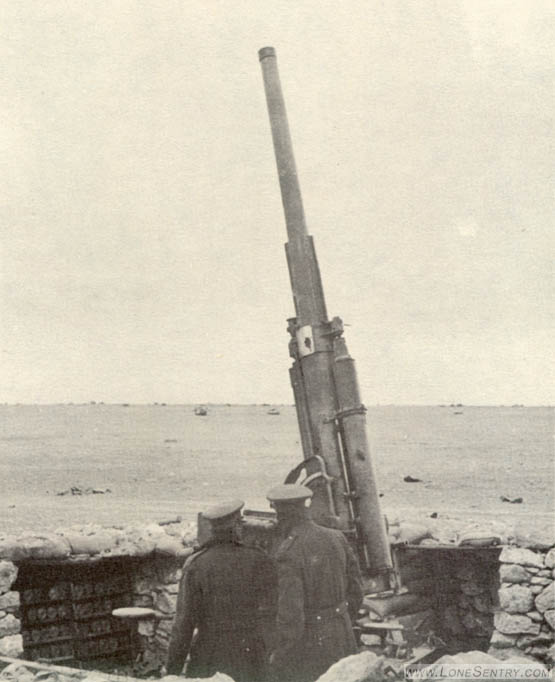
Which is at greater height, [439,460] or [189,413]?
[189,413]

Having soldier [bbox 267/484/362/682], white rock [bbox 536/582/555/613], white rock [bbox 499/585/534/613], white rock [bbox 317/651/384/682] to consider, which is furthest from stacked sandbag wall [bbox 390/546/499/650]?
white rock [bbox 317/651/384/682]

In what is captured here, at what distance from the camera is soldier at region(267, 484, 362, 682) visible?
5023 millimetres

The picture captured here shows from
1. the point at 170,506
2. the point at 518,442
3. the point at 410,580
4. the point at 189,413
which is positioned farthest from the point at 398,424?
the point at 410,580

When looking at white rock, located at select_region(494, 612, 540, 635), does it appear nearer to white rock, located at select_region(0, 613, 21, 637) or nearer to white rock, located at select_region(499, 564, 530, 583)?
white rock, located at select_region(499, 564, 530, 583)

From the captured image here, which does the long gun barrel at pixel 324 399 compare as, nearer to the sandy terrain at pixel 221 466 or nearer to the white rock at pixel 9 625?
the white rock at pixel 9 625

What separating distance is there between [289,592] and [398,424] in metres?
56.2

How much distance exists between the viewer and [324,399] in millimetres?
6609

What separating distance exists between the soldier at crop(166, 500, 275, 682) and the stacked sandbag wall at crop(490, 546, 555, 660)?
10.7ft

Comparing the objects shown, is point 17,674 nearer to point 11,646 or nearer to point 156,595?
point 11,646

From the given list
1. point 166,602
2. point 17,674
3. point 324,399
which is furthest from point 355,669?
point 166,602

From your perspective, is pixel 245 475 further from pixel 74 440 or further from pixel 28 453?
pixel 74 440

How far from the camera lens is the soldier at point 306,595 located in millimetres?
5023

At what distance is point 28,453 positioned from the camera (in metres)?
38.9

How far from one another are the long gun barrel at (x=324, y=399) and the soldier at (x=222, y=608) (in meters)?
1.62
